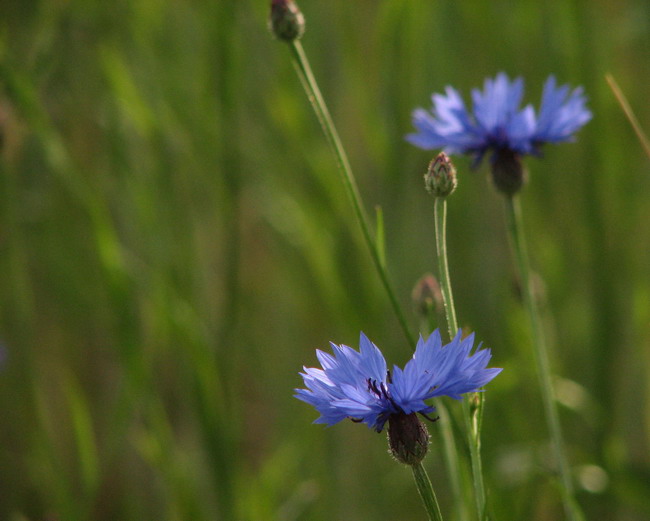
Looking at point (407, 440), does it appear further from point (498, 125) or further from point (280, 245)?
point (280, 245)

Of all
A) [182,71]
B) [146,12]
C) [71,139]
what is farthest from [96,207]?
[71,139]

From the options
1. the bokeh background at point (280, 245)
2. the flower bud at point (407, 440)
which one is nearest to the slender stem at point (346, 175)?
the flower bud at point (407, 440)

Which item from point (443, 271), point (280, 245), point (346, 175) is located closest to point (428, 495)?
point (443, 271)

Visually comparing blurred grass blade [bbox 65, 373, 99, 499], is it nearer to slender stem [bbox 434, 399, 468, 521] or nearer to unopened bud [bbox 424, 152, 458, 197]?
slender stem [bbox 434, 399, 468, 521]

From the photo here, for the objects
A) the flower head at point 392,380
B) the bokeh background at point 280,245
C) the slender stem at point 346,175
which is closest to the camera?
the flower head at point 392,380

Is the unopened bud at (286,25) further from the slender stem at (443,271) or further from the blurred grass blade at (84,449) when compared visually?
the blurred grass blade at (84,449)

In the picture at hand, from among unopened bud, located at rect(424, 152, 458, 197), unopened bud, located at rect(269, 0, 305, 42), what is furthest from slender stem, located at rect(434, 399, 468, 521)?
unopened bud, located at rect(269, 0, 305, 42)

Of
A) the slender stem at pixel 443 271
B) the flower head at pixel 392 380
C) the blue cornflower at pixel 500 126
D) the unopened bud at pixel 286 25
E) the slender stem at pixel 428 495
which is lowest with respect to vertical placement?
the slender stem at pixel 428 495
